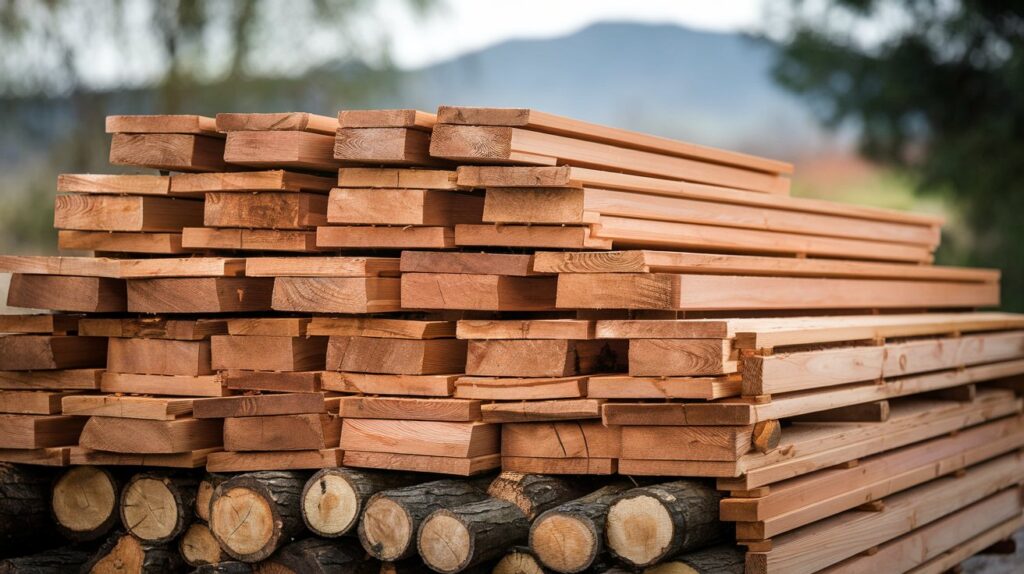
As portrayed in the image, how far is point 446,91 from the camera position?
2012 centimetres

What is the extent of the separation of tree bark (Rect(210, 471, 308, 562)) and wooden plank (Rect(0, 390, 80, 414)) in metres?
0.97

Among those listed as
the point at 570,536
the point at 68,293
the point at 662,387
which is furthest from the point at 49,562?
the point at 662,387

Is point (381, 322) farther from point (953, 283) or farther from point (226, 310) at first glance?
point (953, 283)

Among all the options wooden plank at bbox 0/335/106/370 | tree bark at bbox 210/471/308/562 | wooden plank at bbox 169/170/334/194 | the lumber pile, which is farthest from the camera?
wooden plank at bbox 0/335/106/370

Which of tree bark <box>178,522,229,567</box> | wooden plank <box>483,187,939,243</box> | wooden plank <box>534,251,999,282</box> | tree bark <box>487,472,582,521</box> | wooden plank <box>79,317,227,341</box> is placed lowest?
tree bark <box>178,522,229,567</box>

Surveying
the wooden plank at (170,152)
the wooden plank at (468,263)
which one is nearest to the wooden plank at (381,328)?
the wooden plank at (468,263)

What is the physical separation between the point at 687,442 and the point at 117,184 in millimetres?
2804

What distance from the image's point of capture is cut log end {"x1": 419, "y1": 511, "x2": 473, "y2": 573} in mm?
4707

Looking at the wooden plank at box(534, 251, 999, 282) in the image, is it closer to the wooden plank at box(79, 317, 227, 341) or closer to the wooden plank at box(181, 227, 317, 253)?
the wooden plank at box(181, 227, 317, 253)

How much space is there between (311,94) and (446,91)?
9.25 ft

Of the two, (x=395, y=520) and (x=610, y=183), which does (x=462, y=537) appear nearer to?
(x=395, y=520)

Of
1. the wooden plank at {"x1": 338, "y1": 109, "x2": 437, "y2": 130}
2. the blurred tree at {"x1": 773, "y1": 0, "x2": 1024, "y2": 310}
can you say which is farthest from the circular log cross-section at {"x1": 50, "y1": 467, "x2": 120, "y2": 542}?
the blurred tree at {"x1": 773, "y1": 0, "x2": 1024, "y2": 310}

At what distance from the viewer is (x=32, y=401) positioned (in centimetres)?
560

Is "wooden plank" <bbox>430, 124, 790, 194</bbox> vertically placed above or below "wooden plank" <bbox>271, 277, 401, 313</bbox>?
above
